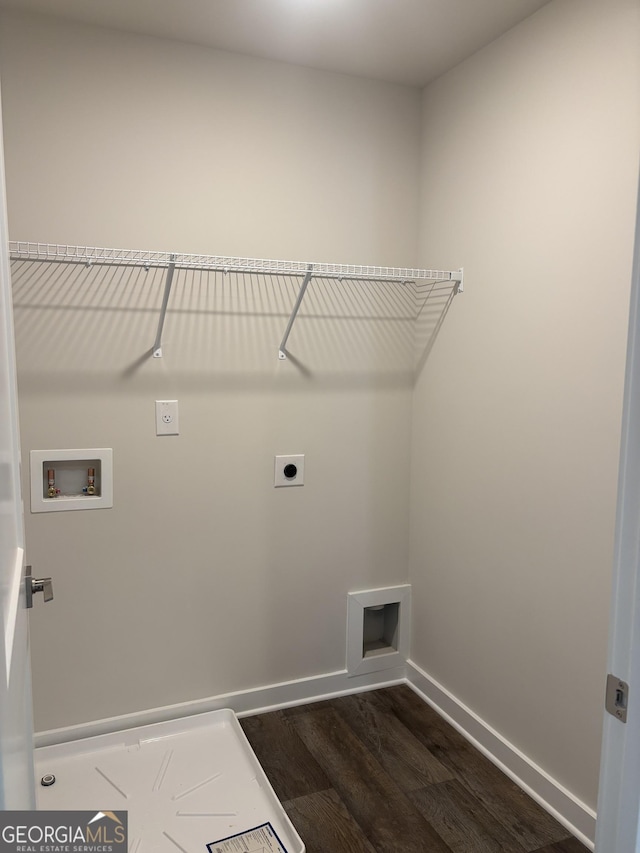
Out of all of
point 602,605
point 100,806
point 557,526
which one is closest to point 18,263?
point 100,806

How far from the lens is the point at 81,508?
2137 mm

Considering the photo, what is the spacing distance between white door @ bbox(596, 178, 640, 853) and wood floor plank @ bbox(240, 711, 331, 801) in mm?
1336

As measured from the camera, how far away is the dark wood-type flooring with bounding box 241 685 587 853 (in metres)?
1.83

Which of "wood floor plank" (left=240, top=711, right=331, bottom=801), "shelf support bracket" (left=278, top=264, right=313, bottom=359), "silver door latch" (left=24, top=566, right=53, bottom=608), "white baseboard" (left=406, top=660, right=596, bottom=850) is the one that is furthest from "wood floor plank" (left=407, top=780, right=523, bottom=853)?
"shelf support bracket" (left=278, top=264, right=313, bottom=359)

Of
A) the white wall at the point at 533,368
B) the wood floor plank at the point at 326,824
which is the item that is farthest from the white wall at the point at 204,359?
the wood floor plank at the point at 326,824

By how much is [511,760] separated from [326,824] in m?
0.66

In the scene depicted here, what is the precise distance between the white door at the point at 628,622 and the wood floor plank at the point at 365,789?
1092 mm

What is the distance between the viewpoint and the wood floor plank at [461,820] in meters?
1.80

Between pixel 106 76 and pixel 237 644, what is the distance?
2.05 meters

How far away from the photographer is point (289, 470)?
242cm

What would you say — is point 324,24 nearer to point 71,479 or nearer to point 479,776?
point 71,479

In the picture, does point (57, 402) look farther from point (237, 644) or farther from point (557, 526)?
point (557, 526)

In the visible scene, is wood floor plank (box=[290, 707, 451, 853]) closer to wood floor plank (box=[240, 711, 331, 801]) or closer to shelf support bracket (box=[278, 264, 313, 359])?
wood floor plank (box=[240, 711, 331, 801])

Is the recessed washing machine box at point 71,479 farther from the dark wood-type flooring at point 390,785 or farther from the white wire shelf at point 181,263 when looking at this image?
the dark wood-type flooring at point 390,785
